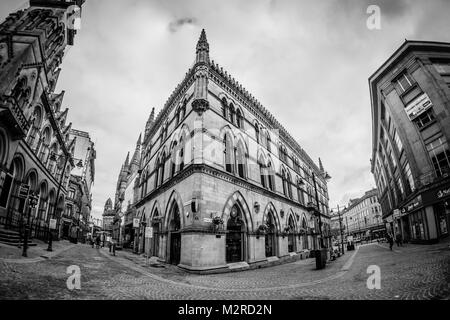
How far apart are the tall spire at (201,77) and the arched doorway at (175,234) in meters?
7.64

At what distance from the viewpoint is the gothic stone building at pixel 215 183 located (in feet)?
41.6

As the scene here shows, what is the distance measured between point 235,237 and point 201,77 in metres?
12.4

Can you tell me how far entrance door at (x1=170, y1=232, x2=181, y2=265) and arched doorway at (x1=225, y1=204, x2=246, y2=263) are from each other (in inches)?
138

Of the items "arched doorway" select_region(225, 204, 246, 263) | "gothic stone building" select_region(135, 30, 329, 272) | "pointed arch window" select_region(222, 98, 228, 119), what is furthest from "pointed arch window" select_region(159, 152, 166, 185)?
"arched doorway" select_region(225, 204, 246, 263)

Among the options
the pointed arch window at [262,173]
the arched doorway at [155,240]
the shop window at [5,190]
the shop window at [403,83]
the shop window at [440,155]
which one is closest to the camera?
the shop window at [5,190]

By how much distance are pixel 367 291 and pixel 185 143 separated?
43.6 ft

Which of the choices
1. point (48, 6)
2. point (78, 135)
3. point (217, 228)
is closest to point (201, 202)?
point (217, 228)

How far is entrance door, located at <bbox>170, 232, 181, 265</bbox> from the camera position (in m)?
14.1

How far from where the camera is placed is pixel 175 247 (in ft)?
47.8

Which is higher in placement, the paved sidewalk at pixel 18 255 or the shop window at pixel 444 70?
the shop window at pixel 444 70

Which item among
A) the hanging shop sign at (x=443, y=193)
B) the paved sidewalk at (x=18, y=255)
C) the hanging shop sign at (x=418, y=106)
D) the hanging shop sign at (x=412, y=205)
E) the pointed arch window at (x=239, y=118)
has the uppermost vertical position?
the hanging shop sign at (x=418, y=106)

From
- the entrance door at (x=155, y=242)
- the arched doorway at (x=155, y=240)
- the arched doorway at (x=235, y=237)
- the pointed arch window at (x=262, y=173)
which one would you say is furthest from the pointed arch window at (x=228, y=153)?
the entrance door at (x=155, y=242)

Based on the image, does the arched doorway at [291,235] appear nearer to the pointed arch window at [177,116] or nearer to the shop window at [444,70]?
the pointed arch window at [177,116]

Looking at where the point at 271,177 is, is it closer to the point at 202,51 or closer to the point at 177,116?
the point at 177,116
